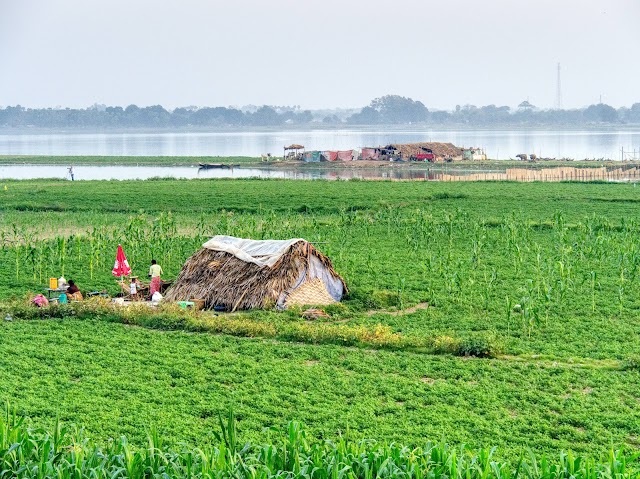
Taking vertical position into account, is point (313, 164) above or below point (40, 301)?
above

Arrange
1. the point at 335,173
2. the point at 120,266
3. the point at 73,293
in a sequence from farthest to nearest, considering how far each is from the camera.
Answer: the point at 335,173
the point at 120,266
the point at 73,293

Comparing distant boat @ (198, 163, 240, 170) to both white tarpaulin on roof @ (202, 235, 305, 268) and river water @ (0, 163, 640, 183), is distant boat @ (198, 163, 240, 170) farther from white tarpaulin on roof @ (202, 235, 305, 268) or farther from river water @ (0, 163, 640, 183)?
white tarpaulin on roof @ (202, 235, 305, 268)

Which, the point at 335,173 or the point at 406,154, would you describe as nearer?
the point at 335,173

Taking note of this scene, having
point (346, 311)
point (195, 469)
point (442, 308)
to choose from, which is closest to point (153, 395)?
point (195, 469)

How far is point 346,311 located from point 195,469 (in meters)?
9.76

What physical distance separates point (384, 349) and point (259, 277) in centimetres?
446

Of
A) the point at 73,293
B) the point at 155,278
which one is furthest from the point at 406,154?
the point at 73,293

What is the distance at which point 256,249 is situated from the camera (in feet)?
65.6

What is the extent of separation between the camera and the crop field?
1196 cm

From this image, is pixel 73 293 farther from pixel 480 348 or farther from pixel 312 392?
pixel 480 348

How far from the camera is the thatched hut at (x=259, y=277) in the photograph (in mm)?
19125

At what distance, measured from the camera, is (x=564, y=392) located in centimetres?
1319

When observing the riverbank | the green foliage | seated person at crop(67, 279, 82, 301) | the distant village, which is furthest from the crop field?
the distant village

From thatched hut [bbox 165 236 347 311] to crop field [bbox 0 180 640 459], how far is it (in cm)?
76
